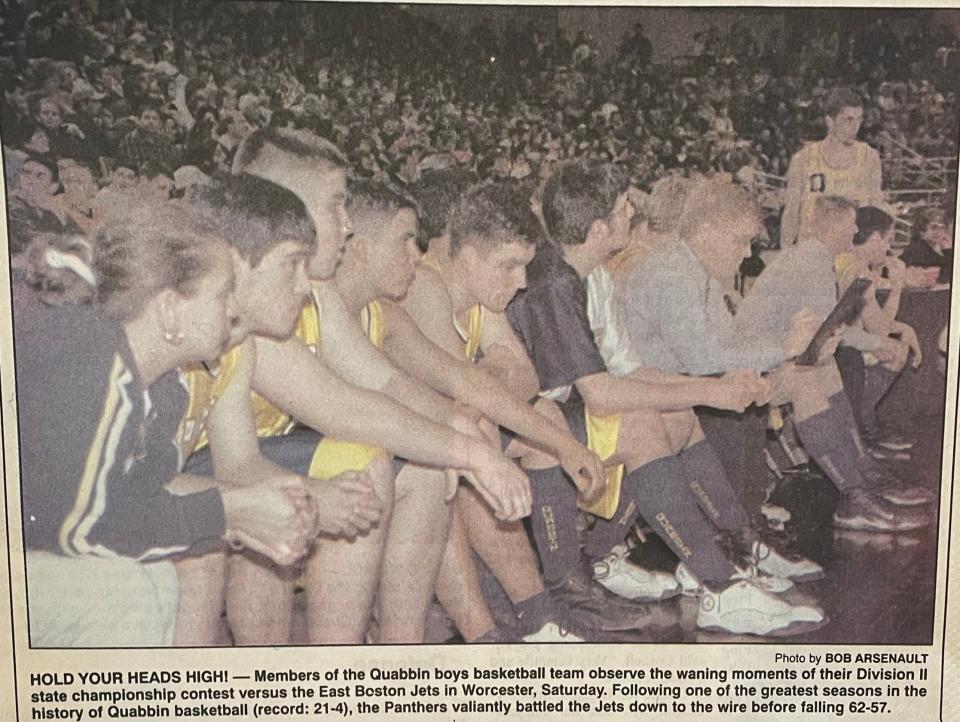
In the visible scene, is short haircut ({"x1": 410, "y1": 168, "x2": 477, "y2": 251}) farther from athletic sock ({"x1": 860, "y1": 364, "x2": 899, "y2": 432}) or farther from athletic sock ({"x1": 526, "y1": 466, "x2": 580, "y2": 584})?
athletic sock ({"x1": 860, "y1": 364, "x2": 899, "y2": 432})

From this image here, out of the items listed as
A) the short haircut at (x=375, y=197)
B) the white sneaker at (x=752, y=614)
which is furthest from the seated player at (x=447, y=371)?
the white sneaker at (x=752, y=614)

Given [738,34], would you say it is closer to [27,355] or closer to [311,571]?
[311,571]

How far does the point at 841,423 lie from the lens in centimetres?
240

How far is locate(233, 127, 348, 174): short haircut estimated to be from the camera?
2.23m

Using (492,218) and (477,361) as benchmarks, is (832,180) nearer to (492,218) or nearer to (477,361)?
(492,218)

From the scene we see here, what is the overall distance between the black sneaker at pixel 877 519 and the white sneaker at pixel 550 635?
698 mm

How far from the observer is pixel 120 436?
7.47 feet

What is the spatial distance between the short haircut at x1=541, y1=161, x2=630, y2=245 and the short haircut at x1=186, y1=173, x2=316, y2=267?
56 centimetres

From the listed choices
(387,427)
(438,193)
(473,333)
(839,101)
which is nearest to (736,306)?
(839,101)

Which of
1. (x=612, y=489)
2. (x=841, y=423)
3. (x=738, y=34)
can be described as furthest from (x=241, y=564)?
(x=738, y=34)

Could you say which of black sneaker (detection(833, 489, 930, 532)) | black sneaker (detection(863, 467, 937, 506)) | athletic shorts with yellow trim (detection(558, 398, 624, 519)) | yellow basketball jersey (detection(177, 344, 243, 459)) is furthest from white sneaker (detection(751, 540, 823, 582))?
yellow basketball jersey (detection(177, 344, 243, 459))

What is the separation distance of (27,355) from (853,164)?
193 centimetres

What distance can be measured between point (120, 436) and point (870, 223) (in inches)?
70.1

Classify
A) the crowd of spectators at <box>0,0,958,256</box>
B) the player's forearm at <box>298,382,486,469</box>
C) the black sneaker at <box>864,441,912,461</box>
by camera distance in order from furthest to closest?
the black sneaker at <box>864,441,912,461</box> < the player's forearm at <box>298,382,486,469</box> < the crowd of spectators at <box>0,0,958,256</box>
